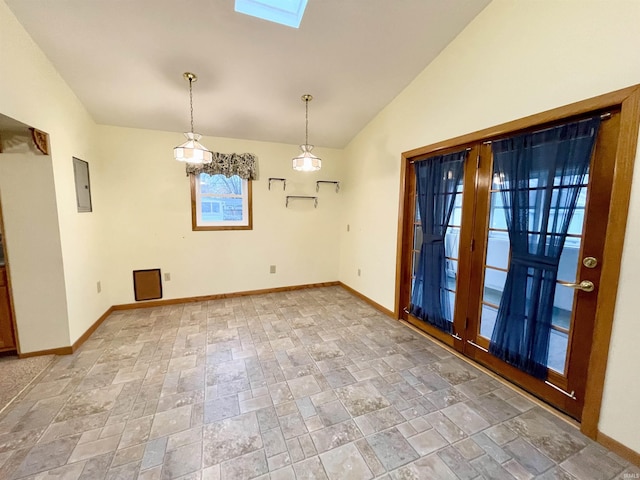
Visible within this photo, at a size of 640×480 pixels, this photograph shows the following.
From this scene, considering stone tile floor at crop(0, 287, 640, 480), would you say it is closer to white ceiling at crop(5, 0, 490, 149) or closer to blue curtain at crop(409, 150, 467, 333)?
blue curtain at crop(409, 150, 467, 333)

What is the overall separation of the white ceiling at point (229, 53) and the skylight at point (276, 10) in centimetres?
4

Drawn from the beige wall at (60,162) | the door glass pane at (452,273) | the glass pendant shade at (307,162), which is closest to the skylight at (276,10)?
the glass pendant shade at (307,162)

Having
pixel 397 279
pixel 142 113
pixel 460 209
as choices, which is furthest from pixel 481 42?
pixel 142 113

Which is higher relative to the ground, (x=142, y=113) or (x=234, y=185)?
(x=142, y=113)

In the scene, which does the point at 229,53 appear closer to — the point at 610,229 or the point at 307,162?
the point at 307,162

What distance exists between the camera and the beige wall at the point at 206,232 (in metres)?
3.47

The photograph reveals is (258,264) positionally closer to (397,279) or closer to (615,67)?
(397,279)

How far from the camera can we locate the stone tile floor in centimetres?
142

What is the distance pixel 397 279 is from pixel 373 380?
142 cm

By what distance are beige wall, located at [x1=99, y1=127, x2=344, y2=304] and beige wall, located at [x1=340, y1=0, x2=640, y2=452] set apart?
1319 mm

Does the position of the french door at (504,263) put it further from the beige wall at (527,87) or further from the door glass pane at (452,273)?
the beige wall at (527,87)

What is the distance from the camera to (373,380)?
2170mm

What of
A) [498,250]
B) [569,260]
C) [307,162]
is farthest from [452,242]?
[307,162]

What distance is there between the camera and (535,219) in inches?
75.2
